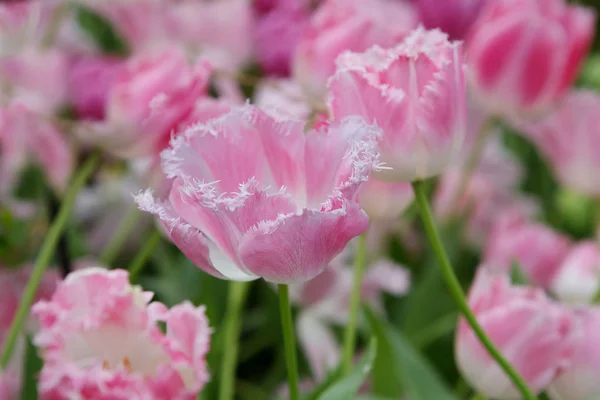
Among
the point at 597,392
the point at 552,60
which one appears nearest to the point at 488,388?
the point at 597,392

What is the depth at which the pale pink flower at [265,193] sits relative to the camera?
0.67ft

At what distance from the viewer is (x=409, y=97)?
249 mm

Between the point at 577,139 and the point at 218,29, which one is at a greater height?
the point at 218,29

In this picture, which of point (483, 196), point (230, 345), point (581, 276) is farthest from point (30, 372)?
point (483, 196)

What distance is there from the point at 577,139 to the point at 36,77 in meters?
0.45

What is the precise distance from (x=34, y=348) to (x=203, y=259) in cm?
17

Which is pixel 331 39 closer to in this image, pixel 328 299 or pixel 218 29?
pixel 328 299

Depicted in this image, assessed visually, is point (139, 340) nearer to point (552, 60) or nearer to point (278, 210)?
point (278, 210)

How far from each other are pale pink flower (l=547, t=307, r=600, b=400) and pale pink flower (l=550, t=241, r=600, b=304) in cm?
13

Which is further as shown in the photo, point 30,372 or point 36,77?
point 36,77

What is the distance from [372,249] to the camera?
603mm

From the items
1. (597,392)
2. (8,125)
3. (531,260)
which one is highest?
(8,125)

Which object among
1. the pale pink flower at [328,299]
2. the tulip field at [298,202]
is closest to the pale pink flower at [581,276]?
the tulip field at [298,202]

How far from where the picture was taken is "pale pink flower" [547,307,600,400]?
1.08 feet
